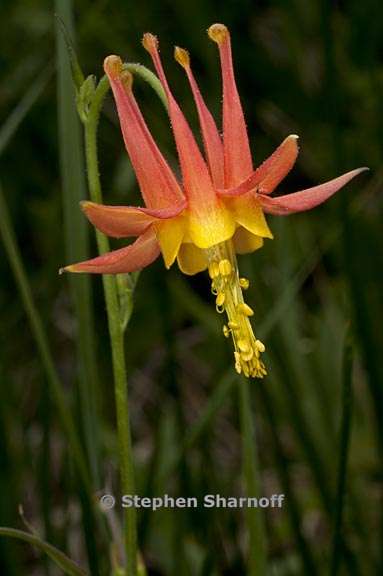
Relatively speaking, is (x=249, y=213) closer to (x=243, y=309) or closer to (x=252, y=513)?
(x=243, y=309)

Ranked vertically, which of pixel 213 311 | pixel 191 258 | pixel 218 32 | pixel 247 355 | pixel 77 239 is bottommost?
pixel 247 355

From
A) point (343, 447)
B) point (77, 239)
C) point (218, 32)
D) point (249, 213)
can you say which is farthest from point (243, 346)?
point (77, 239)

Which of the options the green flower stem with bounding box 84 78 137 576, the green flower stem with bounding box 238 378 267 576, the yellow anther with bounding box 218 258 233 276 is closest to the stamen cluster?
the yellow anther with bounding box 218 258 233 276

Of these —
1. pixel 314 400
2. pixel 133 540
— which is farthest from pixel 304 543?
pixel 314 400

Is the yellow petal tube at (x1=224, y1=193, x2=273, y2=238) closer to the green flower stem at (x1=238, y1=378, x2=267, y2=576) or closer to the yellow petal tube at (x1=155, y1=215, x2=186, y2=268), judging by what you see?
the yellow petal tube at (x1=155, y1=215, x2=186, y2=268)

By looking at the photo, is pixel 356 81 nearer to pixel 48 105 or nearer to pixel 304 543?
pixel 48 105

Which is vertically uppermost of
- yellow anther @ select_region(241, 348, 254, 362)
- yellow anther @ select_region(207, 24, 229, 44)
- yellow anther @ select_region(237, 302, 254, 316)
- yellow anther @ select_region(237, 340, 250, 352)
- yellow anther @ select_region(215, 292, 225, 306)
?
yellow anther @ select_region(207, 24, 229, 44)
